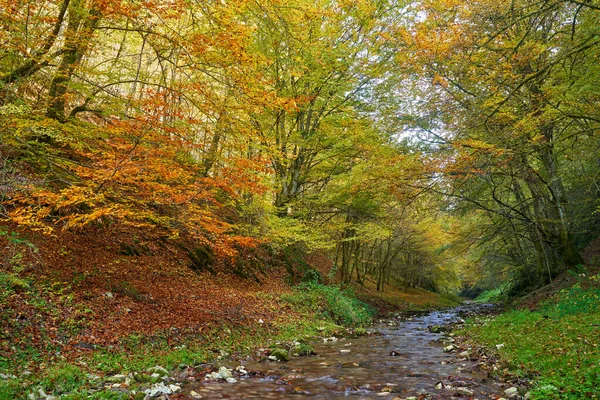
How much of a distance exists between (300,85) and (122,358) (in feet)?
38.9

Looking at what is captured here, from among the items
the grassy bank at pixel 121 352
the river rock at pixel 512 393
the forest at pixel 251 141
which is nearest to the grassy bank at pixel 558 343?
A: the river rock at pixel 512 393

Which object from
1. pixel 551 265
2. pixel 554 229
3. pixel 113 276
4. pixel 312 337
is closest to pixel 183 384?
pixel 113 276

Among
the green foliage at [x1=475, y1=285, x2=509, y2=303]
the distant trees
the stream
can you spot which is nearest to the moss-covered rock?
the stream

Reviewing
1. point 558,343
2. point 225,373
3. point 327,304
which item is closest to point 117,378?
point 225,373

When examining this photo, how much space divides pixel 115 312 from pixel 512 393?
6.99 metres

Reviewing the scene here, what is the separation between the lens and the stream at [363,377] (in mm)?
5605

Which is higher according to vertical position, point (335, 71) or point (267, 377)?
point (335, 71)

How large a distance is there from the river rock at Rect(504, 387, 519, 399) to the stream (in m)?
0.18

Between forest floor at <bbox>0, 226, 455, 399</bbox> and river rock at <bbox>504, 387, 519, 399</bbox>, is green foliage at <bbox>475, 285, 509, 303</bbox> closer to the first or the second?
forest floor at <bbox>0, 226, 455, 399</bbox>

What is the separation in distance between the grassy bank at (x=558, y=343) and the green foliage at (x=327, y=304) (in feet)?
14.5

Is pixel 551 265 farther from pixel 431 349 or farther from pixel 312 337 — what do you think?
pixel 312 337

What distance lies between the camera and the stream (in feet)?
18.4

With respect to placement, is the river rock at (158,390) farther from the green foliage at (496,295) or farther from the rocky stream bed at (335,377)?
the green foliage at (496,295)

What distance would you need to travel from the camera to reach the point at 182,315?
8.77 m
